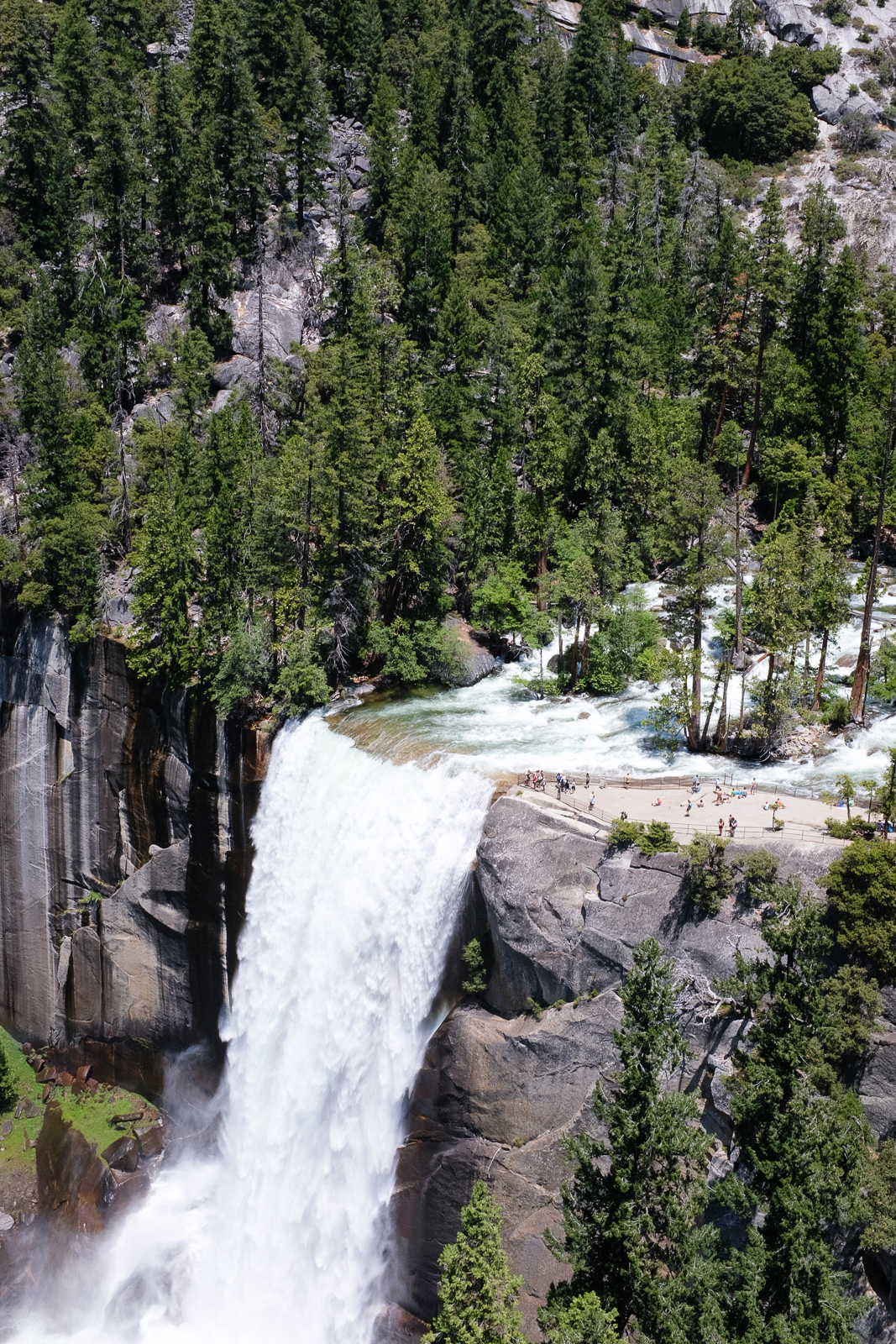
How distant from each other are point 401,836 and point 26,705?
2797 cm

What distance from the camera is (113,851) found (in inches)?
1934

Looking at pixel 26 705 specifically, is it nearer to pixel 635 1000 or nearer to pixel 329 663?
pixel 329 663

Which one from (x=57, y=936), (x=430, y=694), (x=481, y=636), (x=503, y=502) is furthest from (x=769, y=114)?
(x=57, y=936)

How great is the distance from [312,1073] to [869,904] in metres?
20.2

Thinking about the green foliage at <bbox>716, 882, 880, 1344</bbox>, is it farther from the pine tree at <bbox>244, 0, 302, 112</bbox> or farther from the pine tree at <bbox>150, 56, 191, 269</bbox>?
the pine tree at <bbox>244, 0, 302, 112</bbox>

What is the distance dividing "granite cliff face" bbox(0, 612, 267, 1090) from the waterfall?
348cm

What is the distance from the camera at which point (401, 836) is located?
3406 cm

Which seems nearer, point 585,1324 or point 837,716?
point 585,1324

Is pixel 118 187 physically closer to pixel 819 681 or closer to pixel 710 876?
pixel 819 681

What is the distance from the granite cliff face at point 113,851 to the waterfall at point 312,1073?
348 centimetres

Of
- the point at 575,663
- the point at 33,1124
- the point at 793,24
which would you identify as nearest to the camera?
the point at 575,663

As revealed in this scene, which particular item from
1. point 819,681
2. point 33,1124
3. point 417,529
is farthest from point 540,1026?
point 33,1124

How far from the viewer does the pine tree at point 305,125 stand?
72.1 meters

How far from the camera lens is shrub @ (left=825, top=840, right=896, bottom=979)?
79.5 ft
